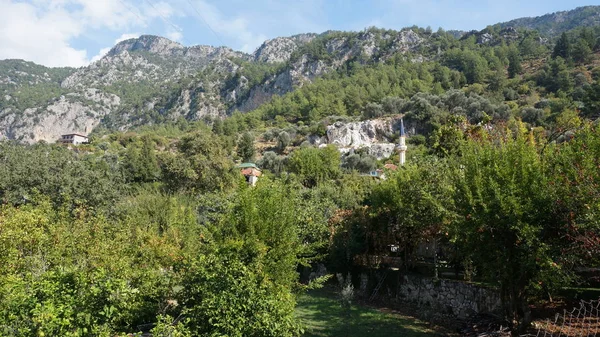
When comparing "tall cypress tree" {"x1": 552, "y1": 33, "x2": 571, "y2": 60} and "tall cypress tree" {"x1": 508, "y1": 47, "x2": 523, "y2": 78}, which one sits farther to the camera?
"tall cypress tree" {"x1": 508, "y1": 47, "x2": 523, "y2": 78}

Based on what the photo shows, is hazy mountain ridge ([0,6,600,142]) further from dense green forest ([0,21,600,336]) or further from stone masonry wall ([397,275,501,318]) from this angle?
stone masonry wall ([397,275,501,318])

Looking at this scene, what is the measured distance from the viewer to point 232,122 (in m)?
95.8

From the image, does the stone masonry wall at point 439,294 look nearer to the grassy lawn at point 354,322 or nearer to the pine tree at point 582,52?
the grassy lawn at point 354,322

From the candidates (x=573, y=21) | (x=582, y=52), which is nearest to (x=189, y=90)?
(x=582, y=52)

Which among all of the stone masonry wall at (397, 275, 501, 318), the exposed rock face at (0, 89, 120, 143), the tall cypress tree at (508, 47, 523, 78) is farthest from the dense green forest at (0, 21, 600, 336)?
the exposed rock face at (0, 89, 120, 143)

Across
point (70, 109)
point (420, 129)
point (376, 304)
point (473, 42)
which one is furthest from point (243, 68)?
point (376, 304)

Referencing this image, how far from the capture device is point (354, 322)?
1366cm

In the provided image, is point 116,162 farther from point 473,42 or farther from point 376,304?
point 473,42

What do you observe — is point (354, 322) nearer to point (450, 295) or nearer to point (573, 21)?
point (450, 295)

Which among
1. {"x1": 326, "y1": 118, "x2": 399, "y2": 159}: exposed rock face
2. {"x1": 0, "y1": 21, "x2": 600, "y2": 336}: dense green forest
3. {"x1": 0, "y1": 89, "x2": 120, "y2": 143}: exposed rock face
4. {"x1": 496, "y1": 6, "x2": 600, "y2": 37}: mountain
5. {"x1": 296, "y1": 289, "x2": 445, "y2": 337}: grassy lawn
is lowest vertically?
{"x1": 296, "y1": 289, "x2": 445, "y2": 337}: grassy lawn

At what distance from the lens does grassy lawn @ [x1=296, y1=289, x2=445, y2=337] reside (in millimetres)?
12195

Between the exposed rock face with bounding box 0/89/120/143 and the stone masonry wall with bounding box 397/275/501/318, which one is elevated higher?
the exposed rock face with bounding box 0/89/120/143

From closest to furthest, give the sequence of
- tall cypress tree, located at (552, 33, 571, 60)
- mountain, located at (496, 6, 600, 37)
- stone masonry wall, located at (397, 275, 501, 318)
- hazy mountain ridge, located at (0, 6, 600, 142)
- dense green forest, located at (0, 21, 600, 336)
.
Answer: dense green forest, located at (0, 21, 600, 336), stone masonry wall, located at (397, 275, 501, 318), tall cypress tree, located at (552, 33, 571, 60), hazy mountain ridge, located at (0, 6, 600, 142), mountain, located at (496, 6, 600, 37)

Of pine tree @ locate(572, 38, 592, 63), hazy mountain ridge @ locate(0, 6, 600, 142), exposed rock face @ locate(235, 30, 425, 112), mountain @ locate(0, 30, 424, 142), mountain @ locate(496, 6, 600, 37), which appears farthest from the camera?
mountain @ locate(496, 6, 600, 37)
